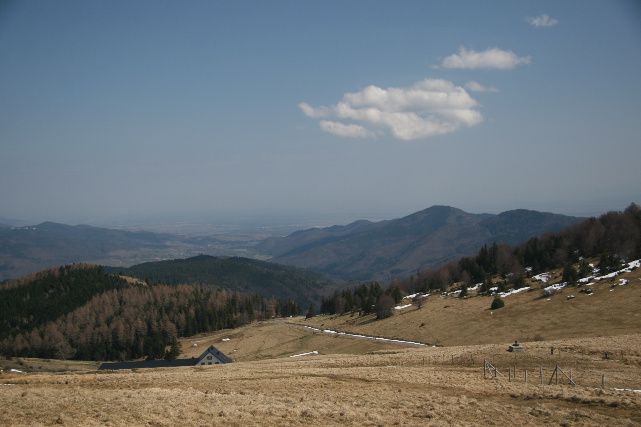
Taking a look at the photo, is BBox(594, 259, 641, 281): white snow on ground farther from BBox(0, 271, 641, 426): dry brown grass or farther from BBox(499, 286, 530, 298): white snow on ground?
BBox(0, 271, 641, 426): dry brown grass

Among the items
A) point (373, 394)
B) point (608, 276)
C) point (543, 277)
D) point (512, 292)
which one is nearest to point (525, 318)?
point (512, 292)

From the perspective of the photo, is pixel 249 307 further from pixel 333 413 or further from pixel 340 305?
pixel 333 413

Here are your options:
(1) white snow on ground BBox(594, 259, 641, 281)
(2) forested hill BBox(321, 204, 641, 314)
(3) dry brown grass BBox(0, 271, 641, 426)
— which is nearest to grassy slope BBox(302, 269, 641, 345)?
(1) white snow on ground BBox(594, 259, 641, 281)

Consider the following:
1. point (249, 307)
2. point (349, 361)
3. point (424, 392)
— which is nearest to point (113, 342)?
point (249, 307)

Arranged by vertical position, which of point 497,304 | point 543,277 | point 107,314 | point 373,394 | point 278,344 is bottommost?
point 278,344

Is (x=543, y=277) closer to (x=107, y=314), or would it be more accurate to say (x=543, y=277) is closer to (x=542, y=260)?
(x=542, y=260)

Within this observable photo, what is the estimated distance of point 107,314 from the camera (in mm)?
160875

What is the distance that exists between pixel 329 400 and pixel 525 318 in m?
58.5

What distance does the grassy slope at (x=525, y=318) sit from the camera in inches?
2530

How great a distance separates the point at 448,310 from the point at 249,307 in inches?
3667

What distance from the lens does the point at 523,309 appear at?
80062 mm

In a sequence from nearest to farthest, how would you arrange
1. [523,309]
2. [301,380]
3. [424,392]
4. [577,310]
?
1. [424,392]
2. [301,380]
3. [577,310]
4. [523,309]

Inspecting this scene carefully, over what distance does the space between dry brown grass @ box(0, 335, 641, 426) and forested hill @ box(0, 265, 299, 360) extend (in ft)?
278

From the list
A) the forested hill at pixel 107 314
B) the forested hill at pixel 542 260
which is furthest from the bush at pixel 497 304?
the forested hill at pixel 107 314
